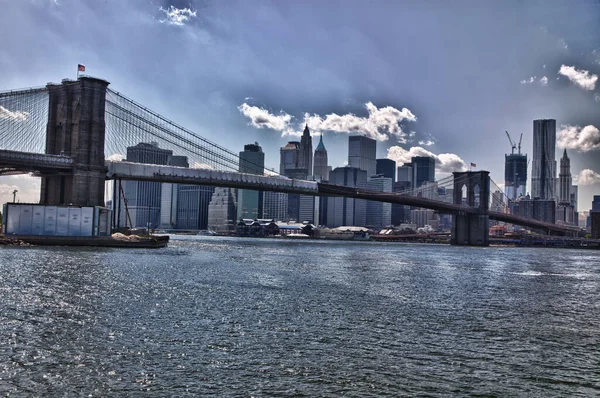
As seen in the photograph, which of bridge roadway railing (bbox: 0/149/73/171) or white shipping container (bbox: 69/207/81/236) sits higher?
bridge roadway railing (bbox: 0/149/73/171)

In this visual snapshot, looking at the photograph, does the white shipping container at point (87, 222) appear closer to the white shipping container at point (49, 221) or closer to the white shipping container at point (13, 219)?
the white shipping container at point (49, 221)

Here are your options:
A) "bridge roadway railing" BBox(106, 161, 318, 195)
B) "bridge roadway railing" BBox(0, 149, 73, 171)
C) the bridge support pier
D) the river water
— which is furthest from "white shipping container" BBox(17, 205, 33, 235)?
the bridge support pier

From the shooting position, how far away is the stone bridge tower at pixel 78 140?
79913mm

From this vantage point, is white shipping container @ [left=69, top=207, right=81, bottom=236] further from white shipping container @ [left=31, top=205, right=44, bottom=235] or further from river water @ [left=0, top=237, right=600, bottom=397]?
river water @ [left=0, top=237, right=600, bottom=397]

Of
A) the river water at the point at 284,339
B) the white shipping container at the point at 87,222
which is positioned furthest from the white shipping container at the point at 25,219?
the river water at the point at 284,339

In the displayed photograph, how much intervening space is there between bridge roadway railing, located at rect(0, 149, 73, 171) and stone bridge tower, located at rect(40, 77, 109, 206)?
1.50 m

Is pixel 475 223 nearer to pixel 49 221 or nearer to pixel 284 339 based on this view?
pixel 49 221

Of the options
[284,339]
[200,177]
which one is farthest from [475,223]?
[284,339]

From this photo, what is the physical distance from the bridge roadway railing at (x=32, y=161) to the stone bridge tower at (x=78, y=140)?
4.93 feet

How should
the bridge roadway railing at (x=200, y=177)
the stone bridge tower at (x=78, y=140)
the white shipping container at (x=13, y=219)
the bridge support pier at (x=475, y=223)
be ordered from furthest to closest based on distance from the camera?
the bridge support pier at (x=475, y=223), the bridge roadway railing at (x=200, y=177), the stone bridge tower at (x=78, y=140), the white shipping container at (x=13, y=219)

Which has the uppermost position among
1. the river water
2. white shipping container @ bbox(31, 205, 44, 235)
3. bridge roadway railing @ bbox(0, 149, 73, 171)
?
bridge roadway railing @ bbox(0, 149, 73, 171)

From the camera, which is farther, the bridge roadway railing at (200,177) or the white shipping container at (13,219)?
the bridge roadway railing at (200,177)

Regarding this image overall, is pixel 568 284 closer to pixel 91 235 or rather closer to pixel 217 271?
pixel 217 271

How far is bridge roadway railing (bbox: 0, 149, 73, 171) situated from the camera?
247 ft
